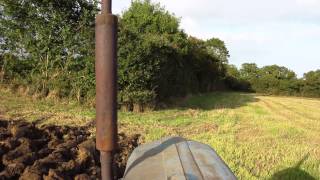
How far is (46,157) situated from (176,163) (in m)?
3.68

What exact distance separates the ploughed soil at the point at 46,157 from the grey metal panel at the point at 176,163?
232 cm

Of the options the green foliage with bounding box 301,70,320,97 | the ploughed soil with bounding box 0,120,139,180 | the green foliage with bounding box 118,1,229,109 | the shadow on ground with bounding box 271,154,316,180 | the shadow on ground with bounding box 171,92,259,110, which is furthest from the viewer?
the green foliage with bounding box 301,70,320,97

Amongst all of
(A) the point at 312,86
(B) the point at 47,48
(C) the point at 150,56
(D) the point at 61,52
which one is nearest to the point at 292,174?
(D) the point at 61,52

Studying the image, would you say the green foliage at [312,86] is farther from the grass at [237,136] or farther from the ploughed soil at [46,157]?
the ploughed soil at [46,157]

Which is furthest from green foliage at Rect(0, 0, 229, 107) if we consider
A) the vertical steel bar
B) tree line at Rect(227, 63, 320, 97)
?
tree line at Rect(227, 63, 320, 97)

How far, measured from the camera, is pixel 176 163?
2.50 metres

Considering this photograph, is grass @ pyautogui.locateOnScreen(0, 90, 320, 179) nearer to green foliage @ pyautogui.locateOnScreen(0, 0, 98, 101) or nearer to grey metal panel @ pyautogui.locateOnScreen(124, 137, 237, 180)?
green foliage @ pyautogui.locateOnScreen(0, 0, 98, 101)

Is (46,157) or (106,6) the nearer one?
(106,6)

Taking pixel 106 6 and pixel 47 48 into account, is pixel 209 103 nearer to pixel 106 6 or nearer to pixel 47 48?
pixel 47 48

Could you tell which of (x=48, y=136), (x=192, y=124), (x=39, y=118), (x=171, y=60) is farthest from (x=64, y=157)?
(x=171, y=60)

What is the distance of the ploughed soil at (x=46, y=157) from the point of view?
5.20 m

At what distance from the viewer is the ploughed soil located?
5.20m

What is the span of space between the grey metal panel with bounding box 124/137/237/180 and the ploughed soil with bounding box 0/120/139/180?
2.32 metres

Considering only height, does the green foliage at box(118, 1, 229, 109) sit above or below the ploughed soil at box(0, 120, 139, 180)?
above
